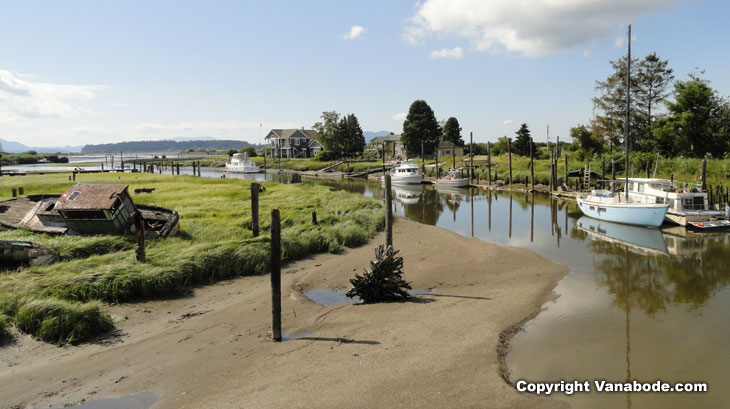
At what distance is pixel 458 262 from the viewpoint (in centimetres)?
1825

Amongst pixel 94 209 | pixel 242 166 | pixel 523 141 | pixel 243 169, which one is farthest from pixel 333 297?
pixel 242 166

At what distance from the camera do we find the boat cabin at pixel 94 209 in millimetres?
17281

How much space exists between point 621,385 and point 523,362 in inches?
75.2

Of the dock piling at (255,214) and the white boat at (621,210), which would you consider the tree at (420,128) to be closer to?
the white boat at (621,210)

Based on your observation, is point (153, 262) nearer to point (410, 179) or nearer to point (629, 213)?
point (629, 213)

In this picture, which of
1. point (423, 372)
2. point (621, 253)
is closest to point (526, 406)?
point (423, 372)

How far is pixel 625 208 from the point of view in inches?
1091

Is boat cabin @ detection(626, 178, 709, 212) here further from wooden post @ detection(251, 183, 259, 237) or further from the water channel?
wooden post @ detection(251, 183, 259, 237)

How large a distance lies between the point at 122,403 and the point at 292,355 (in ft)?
10.6

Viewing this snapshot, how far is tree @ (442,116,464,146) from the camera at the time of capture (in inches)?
3807

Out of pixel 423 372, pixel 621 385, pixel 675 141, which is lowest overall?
pixel 621 385

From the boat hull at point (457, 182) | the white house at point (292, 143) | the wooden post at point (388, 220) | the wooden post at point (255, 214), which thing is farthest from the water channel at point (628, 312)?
the white house at point (292, 143)

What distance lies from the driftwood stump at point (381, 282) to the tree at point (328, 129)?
3434 inches

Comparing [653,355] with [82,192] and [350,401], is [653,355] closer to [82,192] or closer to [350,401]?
[350,401]
